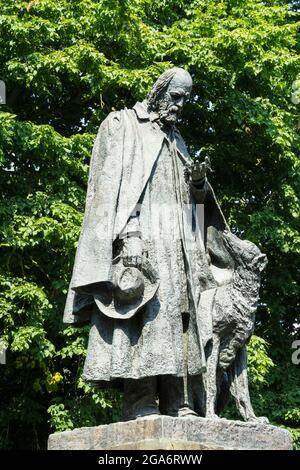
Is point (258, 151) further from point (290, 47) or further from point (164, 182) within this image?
point (164, 182)

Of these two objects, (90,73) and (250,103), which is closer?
(90,73)

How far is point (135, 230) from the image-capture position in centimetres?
804

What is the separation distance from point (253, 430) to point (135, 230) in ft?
5.52

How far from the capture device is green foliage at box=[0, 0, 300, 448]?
53.6 ft

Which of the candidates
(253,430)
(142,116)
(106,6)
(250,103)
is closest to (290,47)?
(250,103)

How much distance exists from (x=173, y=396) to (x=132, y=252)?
3.55 feet

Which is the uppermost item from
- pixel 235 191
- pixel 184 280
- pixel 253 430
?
pixel 235 191

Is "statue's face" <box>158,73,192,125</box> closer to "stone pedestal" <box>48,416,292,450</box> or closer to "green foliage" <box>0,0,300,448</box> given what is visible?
"stone pedestal" <box>48,416,292,450</box>

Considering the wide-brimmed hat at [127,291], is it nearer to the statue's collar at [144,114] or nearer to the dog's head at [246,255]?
the dog's head at [246,255]

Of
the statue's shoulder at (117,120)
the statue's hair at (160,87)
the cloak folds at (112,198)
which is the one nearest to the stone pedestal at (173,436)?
the cloak folds at (112,198)

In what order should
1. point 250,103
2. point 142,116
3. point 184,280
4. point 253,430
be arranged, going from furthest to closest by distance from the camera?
point 250,103 → point 142,116 → point 184,280 → point 253,430

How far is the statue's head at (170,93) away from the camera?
864 centimetres

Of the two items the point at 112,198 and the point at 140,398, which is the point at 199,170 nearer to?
the point at 112,198

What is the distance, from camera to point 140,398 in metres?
7.75
